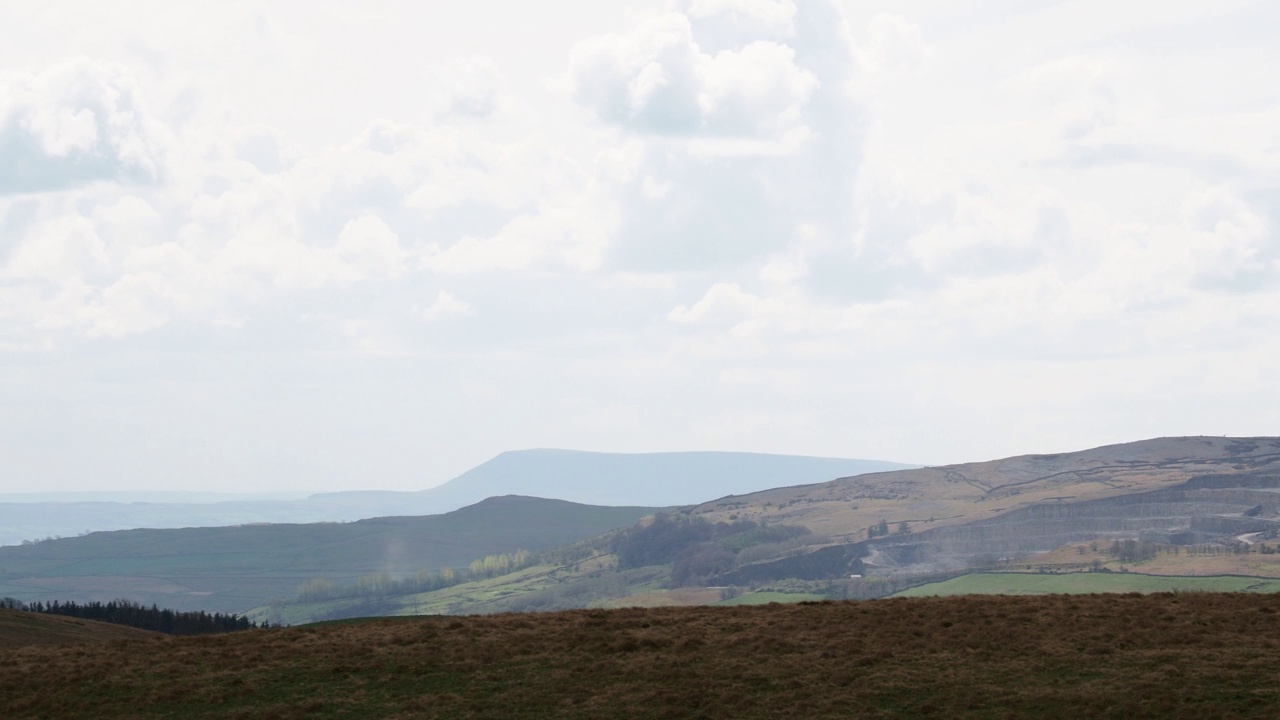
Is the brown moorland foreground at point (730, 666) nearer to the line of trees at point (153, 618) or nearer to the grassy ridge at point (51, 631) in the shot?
the grassy ridge at point (51, 631)

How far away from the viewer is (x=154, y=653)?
1681 inches

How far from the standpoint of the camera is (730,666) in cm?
3769

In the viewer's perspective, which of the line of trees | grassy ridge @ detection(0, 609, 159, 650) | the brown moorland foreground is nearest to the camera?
the brown moorland foreground

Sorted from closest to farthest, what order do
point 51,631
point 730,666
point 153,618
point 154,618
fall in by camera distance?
1. point 730,666
2. point 51,631
3. point 153,618
4. point 154,618

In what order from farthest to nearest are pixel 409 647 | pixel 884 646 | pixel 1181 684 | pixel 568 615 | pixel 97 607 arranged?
Answer: pixel 97 607
pixel 568 615
pixel 409 647
pixel 884 646
pixel 1181 684

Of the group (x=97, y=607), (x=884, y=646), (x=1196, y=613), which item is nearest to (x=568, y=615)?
(x=884, y=646)

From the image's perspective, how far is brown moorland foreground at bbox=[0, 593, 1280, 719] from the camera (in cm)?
3344

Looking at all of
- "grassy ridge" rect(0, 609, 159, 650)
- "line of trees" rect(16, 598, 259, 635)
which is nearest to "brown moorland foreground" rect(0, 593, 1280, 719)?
"grassy ridge" rect(0, 609, 159, 650)

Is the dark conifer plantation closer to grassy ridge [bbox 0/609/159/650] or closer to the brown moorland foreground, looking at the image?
grassy ridge [bbox 0/609/159/650]

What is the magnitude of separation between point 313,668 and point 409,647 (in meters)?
3.49

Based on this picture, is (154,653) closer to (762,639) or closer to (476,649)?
(476,649)

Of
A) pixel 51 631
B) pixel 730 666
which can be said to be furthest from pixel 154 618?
pixel 730 666

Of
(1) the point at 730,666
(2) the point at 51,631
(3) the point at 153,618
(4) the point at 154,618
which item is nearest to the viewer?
(1) the point at 730,666

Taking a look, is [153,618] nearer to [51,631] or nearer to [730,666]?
[51,631]
